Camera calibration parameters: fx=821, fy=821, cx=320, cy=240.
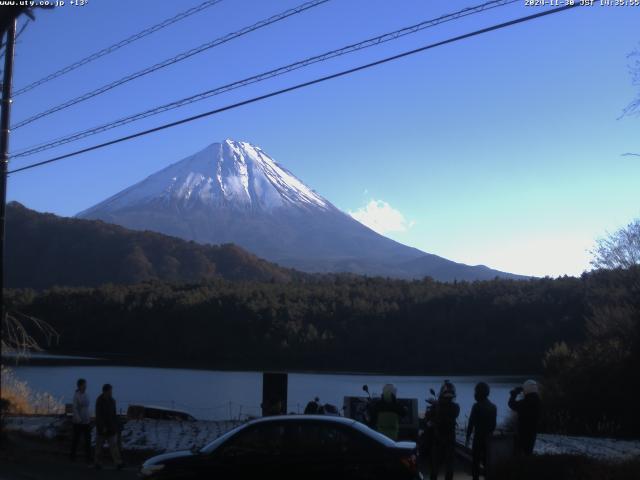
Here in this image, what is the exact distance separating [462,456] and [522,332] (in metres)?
37.8

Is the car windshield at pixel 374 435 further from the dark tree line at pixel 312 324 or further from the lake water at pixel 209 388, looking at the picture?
the dark tree line at pixel 312 324

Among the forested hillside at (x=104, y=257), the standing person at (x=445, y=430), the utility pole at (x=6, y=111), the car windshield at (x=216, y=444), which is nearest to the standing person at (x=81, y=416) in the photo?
the utility pole at (x=6, y=111)

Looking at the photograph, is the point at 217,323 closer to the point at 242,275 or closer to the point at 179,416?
the point at 179,416

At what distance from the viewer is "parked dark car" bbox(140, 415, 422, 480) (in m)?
9.38

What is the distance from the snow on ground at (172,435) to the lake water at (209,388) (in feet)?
33.1

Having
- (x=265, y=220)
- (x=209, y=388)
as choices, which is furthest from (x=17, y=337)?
(x=265, y=220)

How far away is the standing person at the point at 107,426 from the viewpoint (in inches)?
539

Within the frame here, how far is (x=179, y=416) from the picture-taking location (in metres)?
24.2

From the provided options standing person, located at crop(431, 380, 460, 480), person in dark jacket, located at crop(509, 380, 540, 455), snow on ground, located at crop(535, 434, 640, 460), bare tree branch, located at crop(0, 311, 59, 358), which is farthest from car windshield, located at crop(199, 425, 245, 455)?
bare tree branch, located at crop(0, 311, 59, 358)

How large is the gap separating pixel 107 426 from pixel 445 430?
5.67m

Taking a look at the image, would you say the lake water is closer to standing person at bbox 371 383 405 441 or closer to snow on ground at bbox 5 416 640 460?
snow on ground at bbox 5 416 640 460

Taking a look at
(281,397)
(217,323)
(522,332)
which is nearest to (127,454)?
(281,397)

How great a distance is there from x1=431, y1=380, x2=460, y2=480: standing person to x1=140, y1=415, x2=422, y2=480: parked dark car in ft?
7.11

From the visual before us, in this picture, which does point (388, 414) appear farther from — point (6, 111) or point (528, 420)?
point (6, 111)
